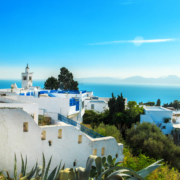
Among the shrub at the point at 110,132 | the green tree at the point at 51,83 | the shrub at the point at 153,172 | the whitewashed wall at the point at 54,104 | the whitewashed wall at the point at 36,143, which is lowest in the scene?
the shrub at the point at 153,172

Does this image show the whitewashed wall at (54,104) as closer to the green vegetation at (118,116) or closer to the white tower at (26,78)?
the green vegetation at (118,116)

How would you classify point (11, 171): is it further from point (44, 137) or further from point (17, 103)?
point (17, 103)

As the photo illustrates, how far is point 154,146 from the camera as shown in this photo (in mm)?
16219

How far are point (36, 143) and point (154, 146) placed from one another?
38.2 feet

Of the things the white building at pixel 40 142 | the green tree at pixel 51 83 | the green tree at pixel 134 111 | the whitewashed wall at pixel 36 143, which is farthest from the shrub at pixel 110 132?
the green tree at pixel 51 83

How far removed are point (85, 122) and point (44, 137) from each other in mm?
16265

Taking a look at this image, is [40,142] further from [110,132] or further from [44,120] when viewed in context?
[110,132]

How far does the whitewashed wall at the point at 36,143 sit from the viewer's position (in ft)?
28.5

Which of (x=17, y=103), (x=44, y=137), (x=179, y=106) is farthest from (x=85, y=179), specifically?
(x=179, y=106)

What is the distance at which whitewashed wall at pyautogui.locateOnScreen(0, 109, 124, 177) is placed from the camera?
870 centimetres

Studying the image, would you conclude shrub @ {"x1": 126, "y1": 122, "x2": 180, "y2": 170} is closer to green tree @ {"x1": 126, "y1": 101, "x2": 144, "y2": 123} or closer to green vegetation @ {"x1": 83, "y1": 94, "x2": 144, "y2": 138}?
green vegetation @ {"x1": 83, "y1": 94, "x2": 144, "y2": 138}

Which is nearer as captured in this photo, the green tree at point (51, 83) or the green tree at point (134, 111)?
the green tree at point (134, 111)

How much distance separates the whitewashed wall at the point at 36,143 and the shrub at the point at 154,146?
6195 millimetres

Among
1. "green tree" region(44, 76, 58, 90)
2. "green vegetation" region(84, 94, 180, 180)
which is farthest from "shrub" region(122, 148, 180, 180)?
"green tree" region(44, 76, 58, 90)
